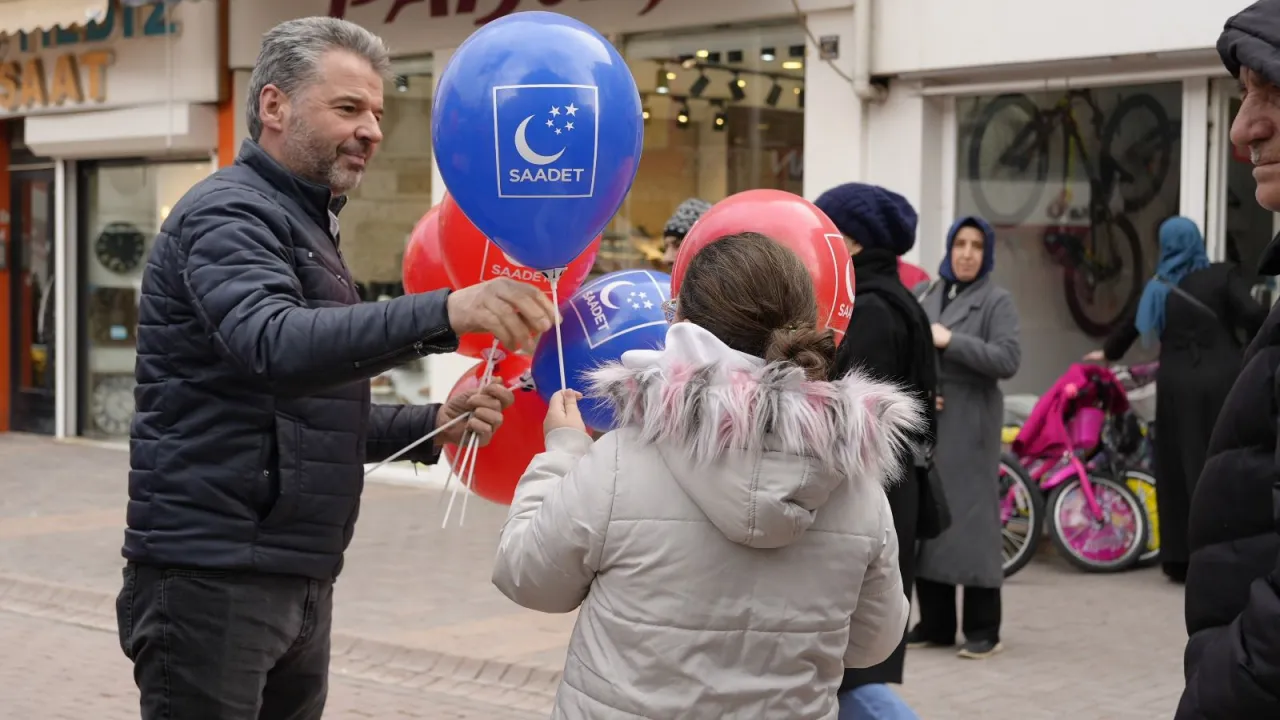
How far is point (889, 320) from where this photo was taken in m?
5.43

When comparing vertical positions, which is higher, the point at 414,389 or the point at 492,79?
the point at 492,79

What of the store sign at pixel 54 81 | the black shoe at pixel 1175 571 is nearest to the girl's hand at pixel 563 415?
the black shoe at pixel 1175 571

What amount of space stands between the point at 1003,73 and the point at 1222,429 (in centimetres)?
795

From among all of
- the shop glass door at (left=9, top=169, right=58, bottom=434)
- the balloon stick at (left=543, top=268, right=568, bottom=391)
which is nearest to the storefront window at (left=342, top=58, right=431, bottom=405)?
the shop glass door at (left=9, top=169, right=58, bottom=434)

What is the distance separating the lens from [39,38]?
51.0 feet

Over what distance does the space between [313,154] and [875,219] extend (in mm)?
2610

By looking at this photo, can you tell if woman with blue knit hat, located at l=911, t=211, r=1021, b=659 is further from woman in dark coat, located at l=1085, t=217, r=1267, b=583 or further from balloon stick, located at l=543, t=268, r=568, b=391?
balloon stick, located at l=543, t=268, r=568, b=391

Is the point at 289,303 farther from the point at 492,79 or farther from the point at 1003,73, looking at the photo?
the point at 1003,73

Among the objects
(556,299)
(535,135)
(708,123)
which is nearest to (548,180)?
(535,135)

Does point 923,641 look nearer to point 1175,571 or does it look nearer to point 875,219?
point 1175,571

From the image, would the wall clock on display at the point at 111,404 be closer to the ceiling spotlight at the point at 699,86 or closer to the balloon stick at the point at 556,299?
the ceiling spotlight at the point at 699,86

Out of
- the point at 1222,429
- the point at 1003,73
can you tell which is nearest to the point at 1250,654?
the point at 1222,429

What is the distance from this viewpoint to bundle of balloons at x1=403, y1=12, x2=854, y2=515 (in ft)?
10.7

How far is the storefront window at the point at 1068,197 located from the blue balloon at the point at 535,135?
7.43 metres
